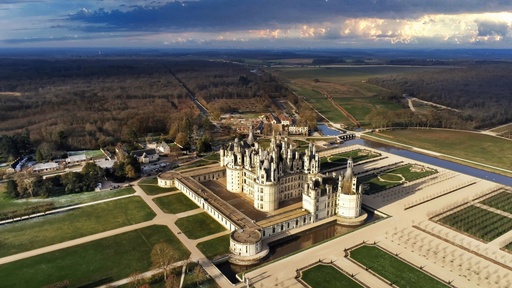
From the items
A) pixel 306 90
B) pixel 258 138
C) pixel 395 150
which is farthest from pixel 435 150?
pixel 306 90

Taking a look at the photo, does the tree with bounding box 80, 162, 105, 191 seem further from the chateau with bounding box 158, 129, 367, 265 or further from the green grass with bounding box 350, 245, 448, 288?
the green grass with bounding box 350, 245, 448, 288

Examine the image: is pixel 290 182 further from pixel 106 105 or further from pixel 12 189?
pixel 106 105

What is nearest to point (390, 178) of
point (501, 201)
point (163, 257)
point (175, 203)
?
point (501, 201)

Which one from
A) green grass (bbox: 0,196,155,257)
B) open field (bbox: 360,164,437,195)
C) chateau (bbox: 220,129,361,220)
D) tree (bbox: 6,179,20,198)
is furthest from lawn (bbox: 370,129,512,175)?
tree (bbox: 6,179,20,198)

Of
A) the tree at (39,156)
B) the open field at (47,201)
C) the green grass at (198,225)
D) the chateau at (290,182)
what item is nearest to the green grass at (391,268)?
the chateau at (290,182)

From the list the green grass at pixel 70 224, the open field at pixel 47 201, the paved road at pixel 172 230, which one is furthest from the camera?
the open field at pixel 47 201

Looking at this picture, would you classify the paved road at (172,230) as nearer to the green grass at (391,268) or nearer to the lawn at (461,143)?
the green grass at (391,268)

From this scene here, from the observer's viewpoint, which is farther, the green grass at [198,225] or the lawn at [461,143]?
the lawn at [461,143]
